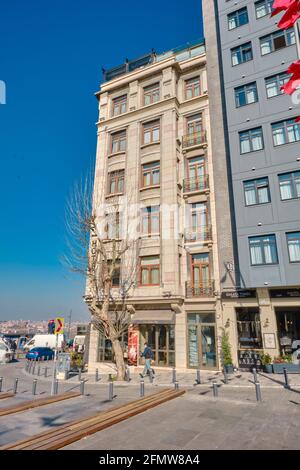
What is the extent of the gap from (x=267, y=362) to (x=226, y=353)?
7.41ft

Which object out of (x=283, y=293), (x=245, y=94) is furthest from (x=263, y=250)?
(x=245, y=94)

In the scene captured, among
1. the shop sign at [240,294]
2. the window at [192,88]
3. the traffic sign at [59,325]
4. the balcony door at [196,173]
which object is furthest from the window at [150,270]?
the window at [192,88]

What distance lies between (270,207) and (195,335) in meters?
9.52

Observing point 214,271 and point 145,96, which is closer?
point 214,271

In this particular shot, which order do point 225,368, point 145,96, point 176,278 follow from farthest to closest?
point 145,96 < point 176,278 < point 225,368

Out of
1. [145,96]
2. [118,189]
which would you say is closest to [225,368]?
[118,189]

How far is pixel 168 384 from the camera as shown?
1482cm

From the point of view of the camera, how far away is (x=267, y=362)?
669 inches

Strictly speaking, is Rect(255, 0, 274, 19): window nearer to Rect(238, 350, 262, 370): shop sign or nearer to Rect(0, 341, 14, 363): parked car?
Rect(238, 350, 262, 370): shop sign

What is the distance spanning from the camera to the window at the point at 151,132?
2475cm

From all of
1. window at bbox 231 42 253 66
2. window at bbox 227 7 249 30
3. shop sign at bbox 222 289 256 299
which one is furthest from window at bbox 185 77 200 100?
shop sign at bbox 222 289 256 299

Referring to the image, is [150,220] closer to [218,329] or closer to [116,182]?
[116,182]

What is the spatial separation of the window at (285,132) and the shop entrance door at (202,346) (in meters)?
12.8
